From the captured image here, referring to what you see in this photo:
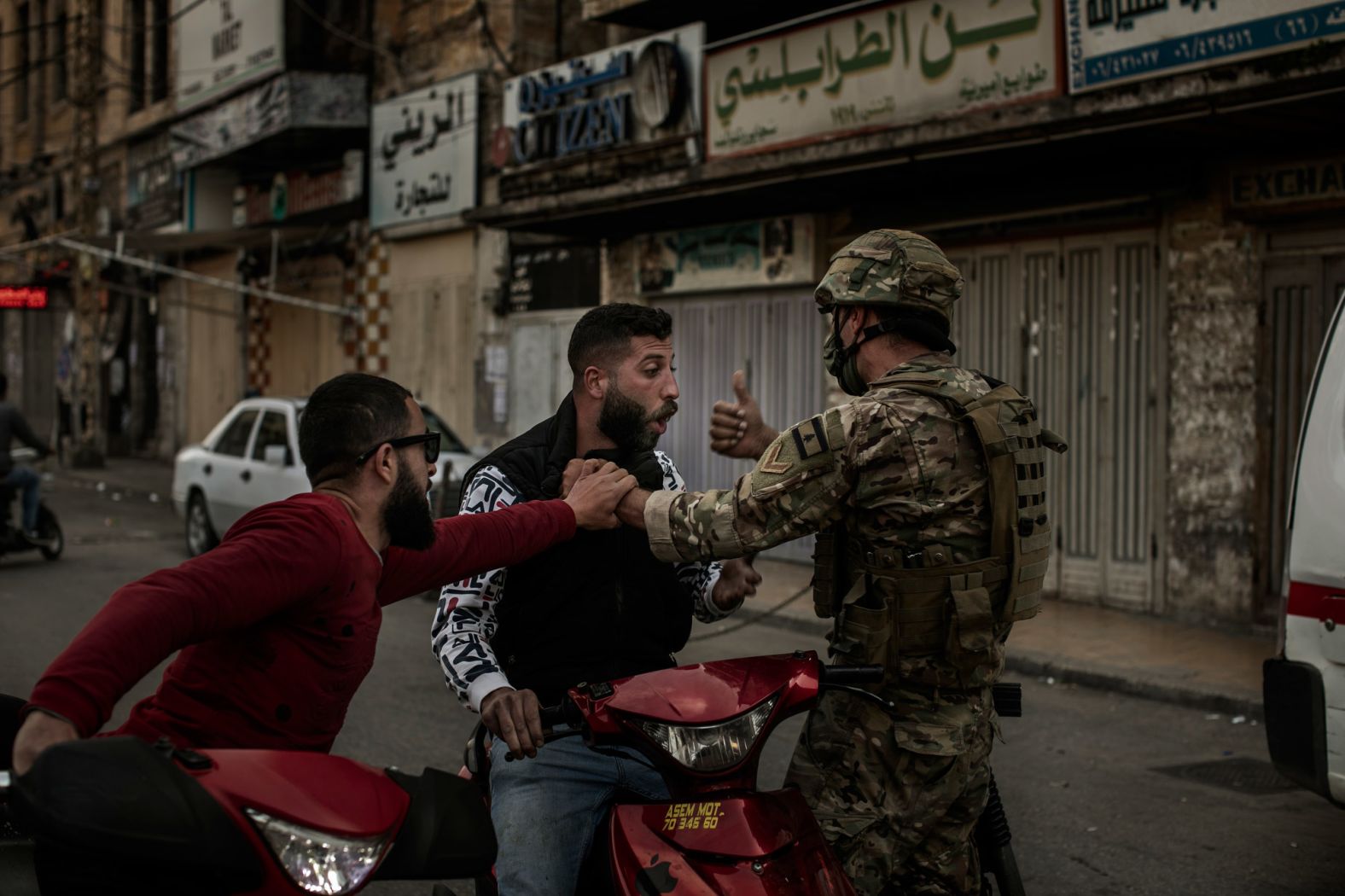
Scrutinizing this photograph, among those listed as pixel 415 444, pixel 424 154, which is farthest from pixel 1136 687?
pixel 424 154

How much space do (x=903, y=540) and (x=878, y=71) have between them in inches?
383

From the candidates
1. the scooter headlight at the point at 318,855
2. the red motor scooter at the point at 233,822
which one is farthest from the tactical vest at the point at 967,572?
the scooter headlight at the point at 318,855

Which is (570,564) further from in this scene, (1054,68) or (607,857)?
(1054,68)

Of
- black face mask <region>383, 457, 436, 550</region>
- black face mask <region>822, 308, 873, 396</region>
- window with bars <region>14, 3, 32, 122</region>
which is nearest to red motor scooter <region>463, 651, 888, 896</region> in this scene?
black face mask <region>383, 457, 436, 550</region>

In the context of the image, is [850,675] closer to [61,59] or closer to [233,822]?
[233,822]

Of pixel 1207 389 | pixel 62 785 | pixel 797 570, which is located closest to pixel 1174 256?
pixel 1207 389

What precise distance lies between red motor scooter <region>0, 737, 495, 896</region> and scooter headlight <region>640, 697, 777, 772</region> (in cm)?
36

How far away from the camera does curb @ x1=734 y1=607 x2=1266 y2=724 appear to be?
7.41 metres

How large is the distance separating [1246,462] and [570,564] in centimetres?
807

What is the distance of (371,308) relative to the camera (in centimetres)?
2141

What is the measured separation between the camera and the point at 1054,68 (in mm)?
10055

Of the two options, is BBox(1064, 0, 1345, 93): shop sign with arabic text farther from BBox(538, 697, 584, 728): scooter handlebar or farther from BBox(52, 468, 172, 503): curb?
BBox(52, 468, 172, 503): curb

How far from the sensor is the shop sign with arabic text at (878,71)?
1035 centimetres

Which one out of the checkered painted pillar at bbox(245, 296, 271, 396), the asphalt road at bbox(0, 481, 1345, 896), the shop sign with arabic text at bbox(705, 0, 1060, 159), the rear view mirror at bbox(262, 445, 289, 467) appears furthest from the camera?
the checkered painted pillar at bbox(245, 296, 271, 396)
